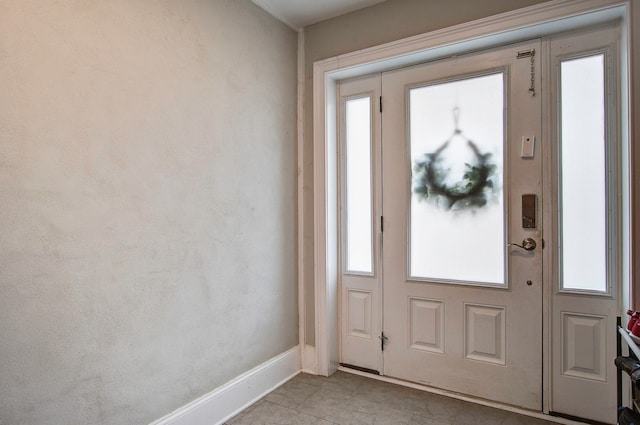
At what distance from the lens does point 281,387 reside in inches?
100

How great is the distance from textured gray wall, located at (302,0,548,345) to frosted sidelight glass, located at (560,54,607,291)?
1.67 feet

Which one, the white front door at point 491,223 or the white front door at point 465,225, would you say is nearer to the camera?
the white front door at point 491,223

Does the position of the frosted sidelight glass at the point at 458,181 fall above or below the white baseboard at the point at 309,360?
above

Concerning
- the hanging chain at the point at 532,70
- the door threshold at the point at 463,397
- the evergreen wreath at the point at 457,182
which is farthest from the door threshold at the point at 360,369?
the hanging chain at the point at 532,70

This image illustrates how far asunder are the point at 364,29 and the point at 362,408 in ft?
8.25

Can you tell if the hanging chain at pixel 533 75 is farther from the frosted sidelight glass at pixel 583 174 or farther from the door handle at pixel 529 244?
the door handle at pixel 529 244

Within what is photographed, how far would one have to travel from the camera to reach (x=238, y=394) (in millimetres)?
2240

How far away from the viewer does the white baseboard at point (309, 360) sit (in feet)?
9.04

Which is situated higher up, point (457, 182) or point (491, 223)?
point (457, 182)

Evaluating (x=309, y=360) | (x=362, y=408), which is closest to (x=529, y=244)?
(x=362, y=408)

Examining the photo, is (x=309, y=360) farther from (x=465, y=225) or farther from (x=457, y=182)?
(x=457, y=182)

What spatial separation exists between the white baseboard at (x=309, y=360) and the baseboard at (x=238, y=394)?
1.9 inches

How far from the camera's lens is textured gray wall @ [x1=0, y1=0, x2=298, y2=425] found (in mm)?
1375

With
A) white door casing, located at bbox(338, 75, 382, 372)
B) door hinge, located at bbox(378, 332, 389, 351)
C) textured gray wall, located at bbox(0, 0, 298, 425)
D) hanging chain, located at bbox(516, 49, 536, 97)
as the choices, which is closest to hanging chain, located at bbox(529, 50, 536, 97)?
hanging chain, located at bbox(516, 49, 536, 97)
